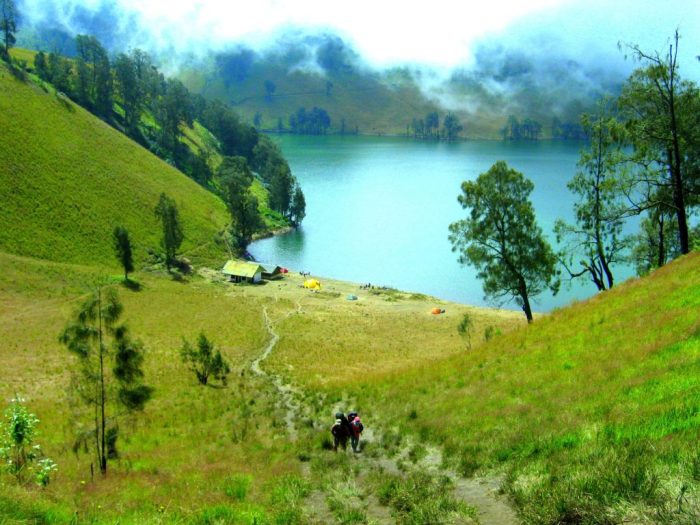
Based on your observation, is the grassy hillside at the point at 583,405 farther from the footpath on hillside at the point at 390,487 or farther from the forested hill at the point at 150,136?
the forested hill at the point at 150,136

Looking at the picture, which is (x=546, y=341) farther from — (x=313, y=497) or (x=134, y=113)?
(x=134, y=113)

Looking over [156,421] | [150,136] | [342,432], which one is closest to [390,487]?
[342,432]

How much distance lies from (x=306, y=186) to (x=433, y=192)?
41922 millimetres

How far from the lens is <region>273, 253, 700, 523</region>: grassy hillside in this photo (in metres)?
9.49

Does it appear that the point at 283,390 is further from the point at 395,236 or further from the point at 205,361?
the point at 395,236

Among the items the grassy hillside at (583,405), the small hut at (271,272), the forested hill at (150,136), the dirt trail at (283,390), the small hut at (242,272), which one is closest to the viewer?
the grassy hillside at (583,405)

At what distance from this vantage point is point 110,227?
90375 millimetres

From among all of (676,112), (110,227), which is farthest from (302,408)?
(110,227)

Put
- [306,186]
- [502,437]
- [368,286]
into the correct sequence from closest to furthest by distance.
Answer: [502,437], [368,286], [306,186]

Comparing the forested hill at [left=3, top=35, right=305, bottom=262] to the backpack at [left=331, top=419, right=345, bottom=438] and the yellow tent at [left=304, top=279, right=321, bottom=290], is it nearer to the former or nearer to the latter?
the yellow tent at [left=304, top=279, right=321, bottom=290]

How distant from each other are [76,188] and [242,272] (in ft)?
106

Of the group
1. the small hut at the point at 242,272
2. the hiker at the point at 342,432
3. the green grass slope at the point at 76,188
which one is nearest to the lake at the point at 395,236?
the small hut at the point at 242,272

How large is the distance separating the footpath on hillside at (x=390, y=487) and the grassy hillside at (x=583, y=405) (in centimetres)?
56

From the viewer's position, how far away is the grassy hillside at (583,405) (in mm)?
9492
